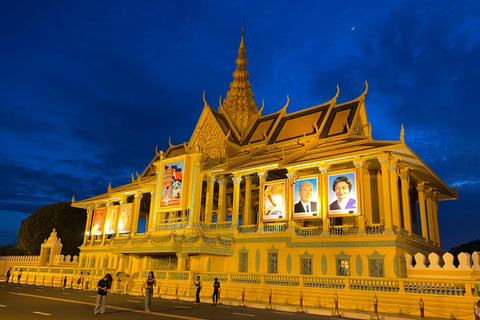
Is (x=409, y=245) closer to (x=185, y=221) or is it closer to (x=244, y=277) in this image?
(x=244, y=277)

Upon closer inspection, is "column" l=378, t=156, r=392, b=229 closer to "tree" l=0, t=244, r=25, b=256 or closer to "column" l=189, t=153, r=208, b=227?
"column" l=189, t=153, r=208, b=227

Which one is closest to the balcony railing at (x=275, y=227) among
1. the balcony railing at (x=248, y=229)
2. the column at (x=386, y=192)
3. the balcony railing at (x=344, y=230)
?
the balcony railing at (x=248, y=229)

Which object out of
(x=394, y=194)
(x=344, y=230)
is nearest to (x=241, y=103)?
(x=344, y=230)

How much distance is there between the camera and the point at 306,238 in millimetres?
23422

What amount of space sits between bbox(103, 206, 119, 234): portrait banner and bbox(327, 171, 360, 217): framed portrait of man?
2085cm

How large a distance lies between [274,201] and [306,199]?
7.87ft

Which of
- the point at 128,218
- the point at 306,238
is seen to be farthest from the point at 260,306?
the point at 128,218

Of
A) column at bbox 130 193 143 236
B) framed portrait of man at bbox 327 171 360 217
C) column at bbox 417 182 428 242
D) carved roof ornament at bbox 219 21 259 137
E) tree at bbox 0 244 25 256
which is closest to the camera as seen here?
framed portrait of man at bbox 327 171 360 217

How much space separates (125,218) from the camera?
34.2 metres

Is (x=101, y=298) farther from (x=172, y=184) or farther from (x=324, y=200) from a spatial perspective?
(x=172, y=184)

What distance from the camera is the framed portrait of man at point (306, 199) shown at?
77.2 feet

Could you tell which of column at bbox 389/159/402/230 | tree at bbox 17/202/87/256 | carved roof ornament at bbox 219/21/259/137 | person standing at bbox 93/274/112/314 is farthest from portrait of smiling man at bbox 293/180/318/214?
tree at bbox 17/202/87/256

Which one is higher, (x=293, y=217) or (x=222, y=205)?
(x=222, y=205)

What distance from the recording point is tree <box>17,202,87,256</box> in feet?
169
